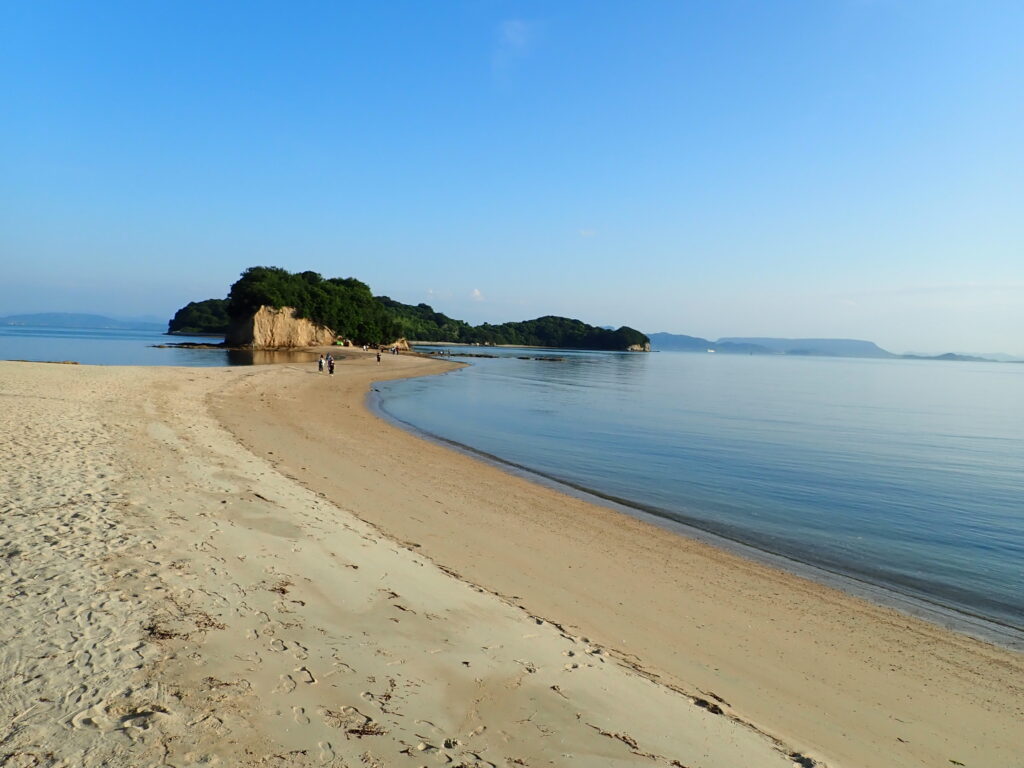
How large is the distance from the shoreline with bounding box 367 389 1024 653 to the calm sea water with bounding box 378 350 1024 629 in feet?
0.56

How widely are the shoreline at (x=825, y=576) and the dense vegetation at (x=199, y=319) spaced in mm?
178598

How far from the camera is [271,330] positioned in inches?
3369

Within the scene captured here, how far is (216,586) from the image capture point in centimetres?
585

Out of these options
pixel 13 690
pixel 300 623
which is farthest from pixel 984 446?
pixel 13 690

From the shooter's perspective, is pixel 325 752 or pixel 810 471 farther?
pixel 810 471

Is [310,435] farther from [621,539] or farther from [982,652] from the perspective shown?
[982,652]

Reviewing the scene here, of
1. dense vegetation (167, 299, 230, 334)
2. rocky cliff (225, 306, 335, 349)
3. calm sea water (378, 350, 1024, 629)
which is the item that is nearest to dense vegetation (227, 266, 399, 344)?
rocky cliff (225, 306, 335, 349)

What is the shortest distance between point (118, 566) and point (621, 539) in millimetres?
7870

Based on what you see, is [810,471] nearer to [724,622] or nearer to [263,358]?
[724,622]

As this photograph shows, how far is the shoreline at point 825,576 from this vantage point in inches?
315

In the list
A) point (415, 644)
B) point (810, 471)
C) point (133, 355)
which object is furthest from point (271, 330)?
point (415, 644)

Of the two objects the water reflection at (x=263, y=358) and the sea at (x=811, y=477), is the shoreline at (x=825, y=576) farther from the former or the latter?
the water reflection at (x=263, y=358)

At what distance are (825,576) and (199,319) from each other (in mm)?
199460

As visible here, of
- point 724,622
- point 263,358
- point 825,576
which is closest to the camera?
point 724,622
